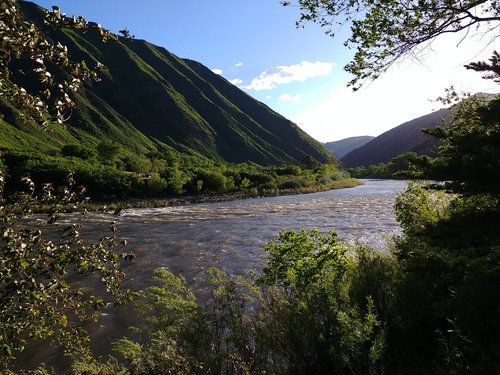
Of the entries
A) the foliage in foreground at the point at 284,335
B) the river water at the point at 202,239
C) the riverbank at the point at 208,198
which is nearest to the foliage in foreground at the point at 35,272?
the foliage in foreground at the point at 284,335

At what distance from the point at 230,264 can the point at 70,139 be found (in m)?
133

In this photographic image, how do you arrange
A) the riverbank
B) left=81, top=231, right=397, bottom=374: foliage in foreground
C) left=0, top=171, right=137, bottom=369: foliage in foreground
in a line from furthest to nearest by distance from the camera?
the riverbank
left=81, top=231, right=397, bottom=374: foliage in foreground
left=0, top=171, right=137, bottom=369: foliage in foreground

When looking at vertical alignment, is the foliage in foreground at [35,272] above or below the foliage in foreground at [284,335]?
above

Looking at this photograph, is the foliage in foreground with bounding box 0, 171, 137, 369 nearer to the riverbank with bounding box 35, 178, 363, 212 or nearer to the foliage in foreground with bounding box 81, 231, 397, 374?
the foliage in foreground with bounding box 81, 231, 397, 374

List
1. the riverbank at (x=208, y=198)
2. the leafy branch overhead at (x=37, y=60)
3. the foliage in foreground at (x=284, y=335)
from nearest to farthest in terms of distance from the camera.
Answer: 1. the leafy branch overhead at (x=37, y=60)
2. the foliage in foreground at (x=284, y=335)
3. the riverbank at (x=208, y=198)

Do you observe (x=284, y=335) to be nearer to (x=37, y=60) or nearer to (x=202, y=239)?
(x=37, y=60)

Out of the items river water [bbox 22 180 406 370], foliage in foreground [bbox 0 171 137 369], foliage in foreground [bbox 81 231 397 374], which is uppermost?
foliage in foreground [bbox 0 171 137 369]

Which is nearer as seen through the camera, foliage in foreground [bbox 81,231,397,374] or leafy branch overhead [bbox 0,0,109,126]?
leafy branch overhead [bbox 0,0,109,126]

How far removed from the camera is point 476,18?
638cm

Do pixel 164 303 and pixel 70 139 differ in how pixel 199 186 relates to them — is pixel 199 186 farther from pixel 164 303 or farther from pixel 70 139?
pixel 70 139

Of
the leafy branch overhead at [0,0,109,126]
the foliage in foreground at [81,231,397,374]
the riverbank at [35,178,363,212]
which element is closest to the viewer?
the leafy branch overhead at [0,0,109,126]

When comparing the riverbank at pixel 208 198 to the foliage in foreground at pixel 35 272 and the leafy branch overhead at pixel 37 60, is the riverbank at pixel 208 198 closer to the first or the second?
the foliage in foreground at pixel 35 272

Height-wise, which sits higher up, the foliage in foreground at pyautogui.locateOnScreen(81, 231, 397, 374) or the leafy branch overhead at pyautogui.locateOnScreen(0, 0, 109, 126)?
the leafy branch overhead at pyautogui.locateOnScreen(0, 0, 109, 126)

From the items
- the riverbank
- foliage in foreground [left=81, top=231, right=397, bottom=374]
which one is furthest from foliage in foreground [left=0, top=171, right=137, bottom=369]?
the riverbank
